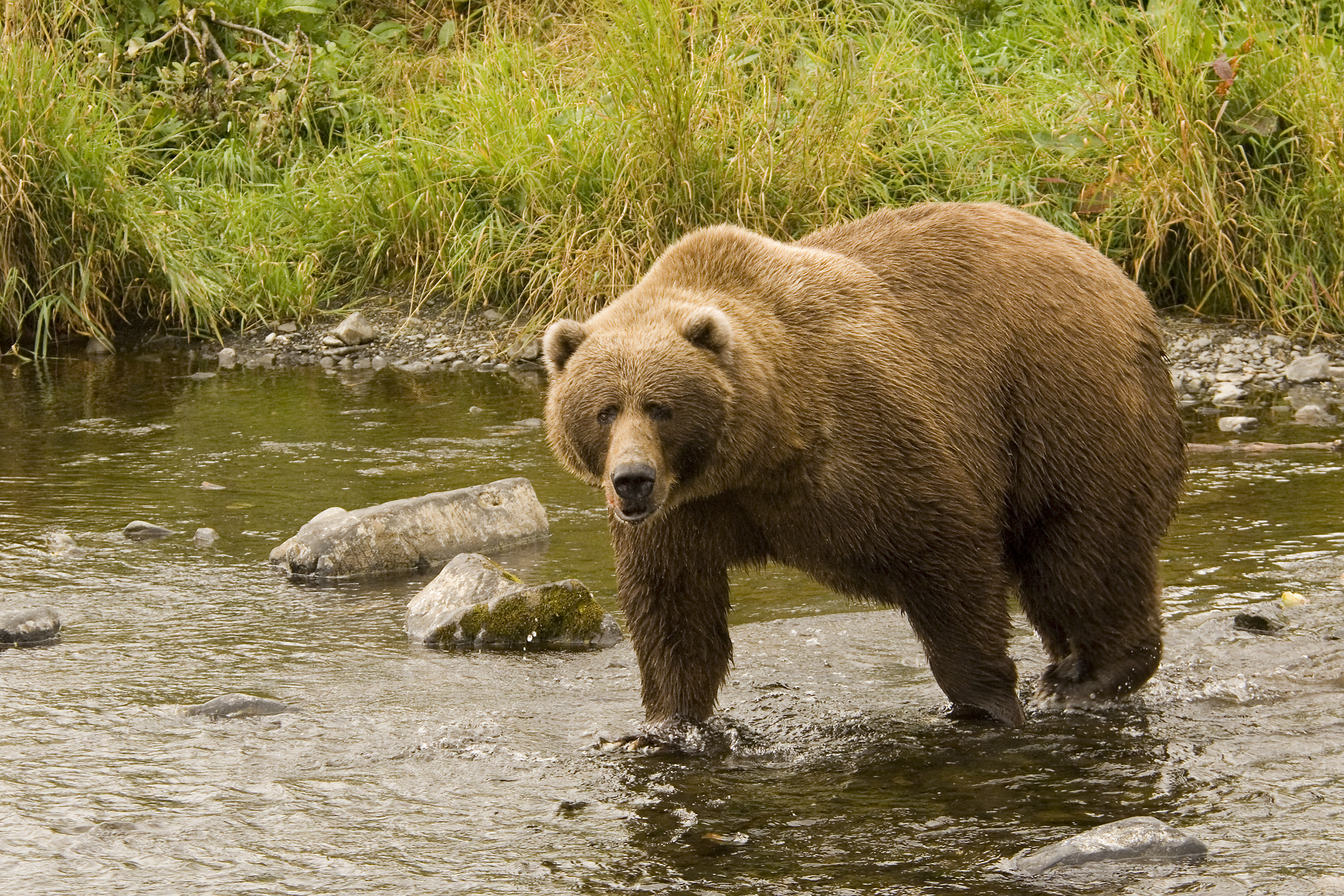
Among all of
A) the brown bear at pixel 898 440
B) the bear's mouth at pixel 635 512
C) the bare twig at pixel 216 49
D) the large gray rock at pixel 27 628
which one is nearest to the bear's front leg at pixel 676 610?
the brown bear at pixel 898 440

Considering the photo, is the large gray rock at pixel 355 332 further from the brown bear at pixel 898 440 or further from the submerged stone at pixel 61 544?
the brown bear at pixel 898 440

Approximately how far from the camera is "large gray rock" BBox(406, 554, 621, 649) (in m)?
6.17

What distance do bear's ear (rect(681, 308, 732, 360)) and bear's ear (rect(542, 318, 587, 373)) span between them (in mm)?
324

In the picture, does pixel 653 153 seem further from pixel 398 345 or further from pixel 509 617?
pixel 509 617

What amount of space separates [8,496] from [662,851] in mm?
5369

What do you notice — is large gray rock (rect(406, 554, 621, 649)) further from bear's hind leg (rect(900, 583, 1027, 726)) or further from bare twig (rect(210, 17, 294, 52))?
bare twig (rect(210, 17, 294, 52))

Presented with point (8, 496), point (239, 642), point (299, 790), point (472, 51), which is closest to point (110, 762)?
point (299, 790)

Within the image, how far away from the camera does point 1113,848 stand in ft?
13.3

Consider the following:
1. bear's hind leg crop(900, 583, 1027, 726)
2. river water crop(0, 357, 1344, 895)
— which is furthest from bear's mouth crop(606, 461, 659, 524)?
bear's hind leg crop(900, 583, 1027, 726)

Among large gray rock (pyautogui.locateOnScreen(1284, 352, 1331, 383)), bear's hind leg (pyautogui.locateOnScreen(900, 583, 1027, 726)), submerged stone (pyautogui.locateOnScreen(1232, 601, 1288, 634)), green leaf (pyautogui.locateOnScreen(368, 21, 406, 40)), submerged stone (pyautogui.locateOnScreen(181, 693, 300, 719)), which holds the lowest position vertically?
large gray rock (pyautogui.locateOnScreen(1284, 352, 1331, 383))

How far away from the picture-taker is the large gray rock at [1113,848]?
4035 millimetres

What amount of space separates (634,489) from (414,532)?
120 inches

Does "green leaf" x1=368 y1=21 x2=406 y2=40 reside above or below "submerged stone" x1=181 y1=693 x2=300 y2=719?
above

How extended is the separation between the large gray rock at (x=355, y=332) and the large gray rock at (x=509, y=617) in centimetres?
609
